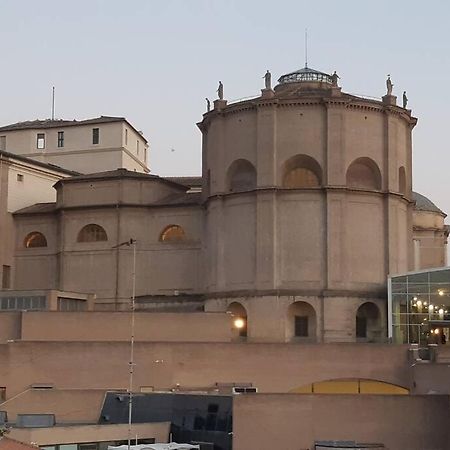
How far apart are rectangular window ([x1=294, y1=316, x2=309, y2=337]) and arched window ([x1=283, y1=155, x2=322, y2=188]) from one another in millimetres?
8519

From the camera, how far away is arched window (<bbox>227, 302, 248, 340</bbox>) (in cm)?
6322

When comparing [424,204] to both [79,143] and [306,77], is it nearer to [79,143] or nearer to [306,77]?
[306,77]

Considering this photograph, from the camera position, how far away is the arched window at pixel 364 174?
→ 213ft

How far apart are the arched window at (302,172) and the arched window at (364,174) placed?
2.13 metres

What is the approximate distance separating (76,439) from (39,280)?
29059 millimetres

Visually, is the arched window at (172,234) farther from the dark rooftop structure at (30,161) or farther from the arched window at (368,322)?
the arched window at (368,322)

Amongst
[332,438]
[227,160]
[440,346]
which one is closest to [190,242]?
[227,160]

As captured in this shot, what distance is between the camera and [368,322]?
209 feet

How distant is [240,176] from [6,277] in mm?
19142

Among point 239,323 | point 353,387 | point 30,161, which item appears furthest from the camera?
point 30,161

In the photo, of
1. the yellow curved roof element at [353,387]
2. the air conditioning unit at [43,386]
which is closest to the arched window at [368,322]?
the yellow curved roof element at [353,387]

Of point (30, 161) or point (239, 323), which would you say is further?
point (30, 161)

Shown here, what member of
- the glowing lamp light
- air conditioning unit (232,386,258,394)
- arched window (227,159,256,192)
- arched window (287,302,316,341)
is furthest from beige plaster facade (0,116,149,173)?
air conditioning unit (232,386,258,394)

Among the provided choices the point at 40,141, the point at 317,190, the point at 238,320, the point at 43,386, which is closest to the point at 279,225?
the point at 317,190
